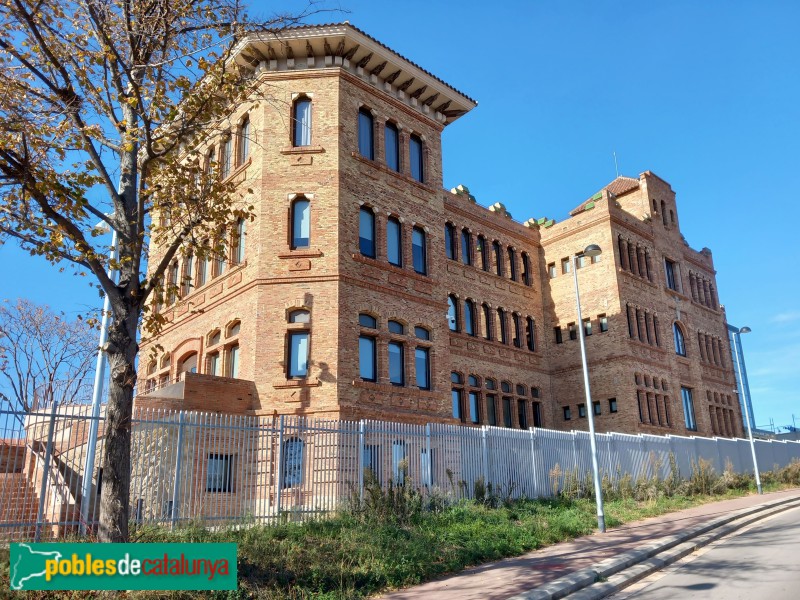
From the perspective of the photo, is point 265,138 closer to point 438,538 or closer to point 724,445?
point 438,538

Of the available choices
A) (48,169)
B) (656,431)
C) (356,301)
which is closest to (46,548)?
(48,169)

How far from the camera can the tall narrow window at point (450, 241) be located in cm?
2955

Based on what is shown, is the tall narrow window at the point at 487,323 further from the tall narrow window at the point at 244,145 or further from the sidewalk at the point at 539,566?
the sidewalk at the point at 539,566

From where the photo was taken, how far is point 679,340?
37125mm

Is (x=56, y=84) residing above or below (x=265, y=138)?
below

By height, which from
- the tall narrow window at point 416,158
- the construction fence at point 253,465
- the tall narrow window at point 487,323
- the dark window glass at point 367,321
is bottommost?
the construction fence at point 253,465

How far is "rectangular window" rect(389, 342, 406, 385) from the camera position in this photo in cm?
2058

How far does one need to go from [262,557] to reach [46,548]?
3.68m

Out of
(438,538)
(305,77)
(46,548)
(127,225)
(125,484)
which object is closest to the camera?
(46,548)

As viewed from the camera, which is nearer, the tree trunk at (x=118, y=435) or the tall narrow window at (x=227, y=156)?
the tree trunk at (x=118, y=435)

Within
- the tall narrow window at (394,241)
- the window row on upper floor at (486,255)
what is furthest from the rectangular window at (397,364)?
the window row on upper floor at (486,255)

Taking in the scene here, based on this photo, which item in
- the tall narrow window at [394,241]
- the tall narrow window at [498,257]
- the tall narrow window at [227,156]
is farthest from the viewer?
the tall narrow window at [498,257]

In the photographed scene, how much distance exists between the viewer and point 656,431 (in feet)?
103

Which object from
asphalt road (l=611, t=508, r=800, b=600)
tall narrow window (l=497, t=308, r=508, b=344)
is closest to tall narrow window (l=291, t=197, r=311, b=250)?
asphalt road (l=611, t=508, r=800, b=600)
